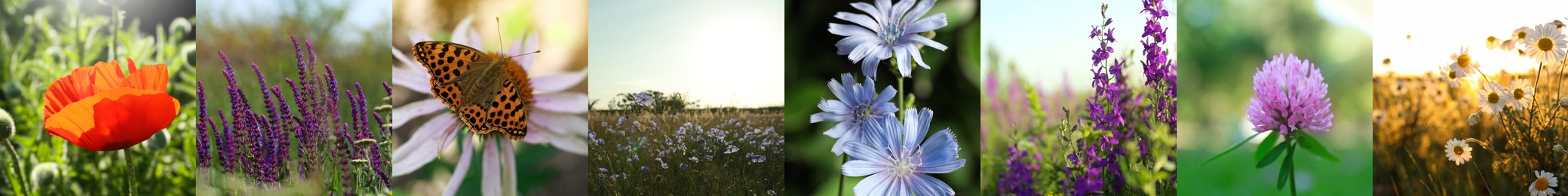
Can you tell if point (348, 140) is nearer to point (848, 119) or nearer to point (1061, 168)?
point (848, 119)

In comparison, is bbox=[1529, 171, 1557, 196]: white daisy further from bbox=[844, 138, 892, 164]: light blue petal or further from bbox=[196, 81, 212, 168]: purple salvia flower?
bbox=[196, 81, 212, 168]: purple salvia flower

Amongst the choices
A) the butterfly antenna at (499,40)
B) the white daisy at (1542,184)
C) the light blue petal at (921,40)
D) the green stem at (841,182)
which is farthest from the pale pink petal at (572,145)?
the white daisy at (1542,184)

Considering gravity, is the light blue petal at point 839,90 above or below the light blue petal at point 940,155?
above

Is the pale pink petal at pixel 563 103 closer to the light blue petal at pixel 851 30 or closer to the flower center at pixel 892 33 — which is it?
the light blue petal at pixel 851 30

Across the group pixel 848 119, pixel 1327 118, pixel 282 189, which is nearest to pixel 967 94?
pixel 848 119

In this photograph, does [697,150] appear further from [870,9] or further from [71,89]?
[71,89]
